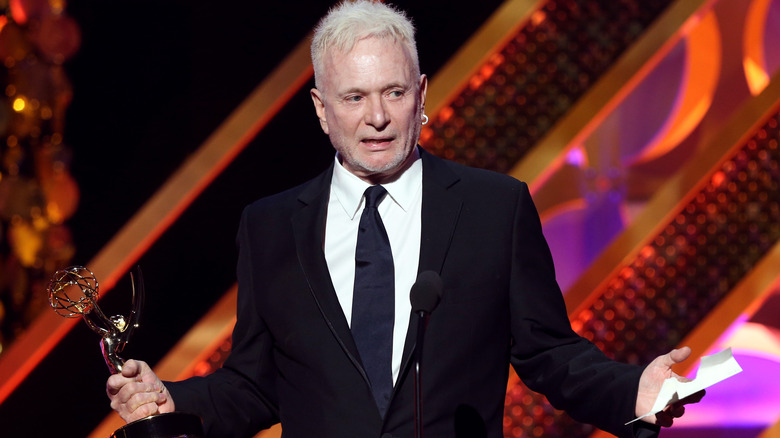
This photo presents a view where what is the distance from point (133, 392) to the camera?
1.52 meters

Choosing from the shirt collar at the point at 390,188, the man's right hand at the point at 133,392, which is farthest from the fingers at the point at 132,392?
the shirt collar at the point at 390,188

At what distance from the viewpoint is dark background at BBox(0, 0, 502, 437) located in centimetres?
283

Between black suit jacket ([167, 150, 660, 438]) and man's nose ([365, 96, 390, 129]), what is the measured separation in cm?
14

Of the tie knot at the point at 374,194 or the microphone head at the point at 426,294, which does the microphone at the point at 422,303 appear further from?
the tie knot at the point at 374,194

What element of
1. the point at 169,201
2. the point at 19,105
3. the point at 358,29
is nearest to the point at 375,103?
the point at 358,29

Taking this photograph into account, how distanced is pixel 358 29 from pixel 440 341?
540 mm

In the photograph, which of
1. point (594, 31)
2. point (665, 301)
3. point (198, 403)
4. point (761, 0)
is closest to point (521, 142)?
point (594, 31)

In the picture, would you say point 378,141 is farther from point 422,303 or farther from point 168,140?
point 168,140

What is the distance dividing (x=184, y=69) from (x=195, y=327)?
2.41 feet

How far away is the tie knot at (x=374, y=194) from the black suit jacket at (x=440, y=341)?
74 millimetres

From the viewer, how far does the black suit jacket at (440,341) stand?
1.59m

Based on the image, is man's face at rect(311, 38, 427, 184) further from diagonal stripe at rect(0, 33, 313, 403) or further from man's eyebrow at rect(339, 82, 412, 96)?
diagonal stripe at rect(0, 33, 313, 403)

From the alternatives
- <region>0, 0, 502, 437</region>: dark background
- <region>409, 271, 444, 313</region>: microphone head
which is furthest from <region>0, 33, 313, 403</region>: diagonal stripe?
<region>409, 271, 444, 313</region>: microphone head

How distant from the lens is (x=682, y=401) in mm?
1386
